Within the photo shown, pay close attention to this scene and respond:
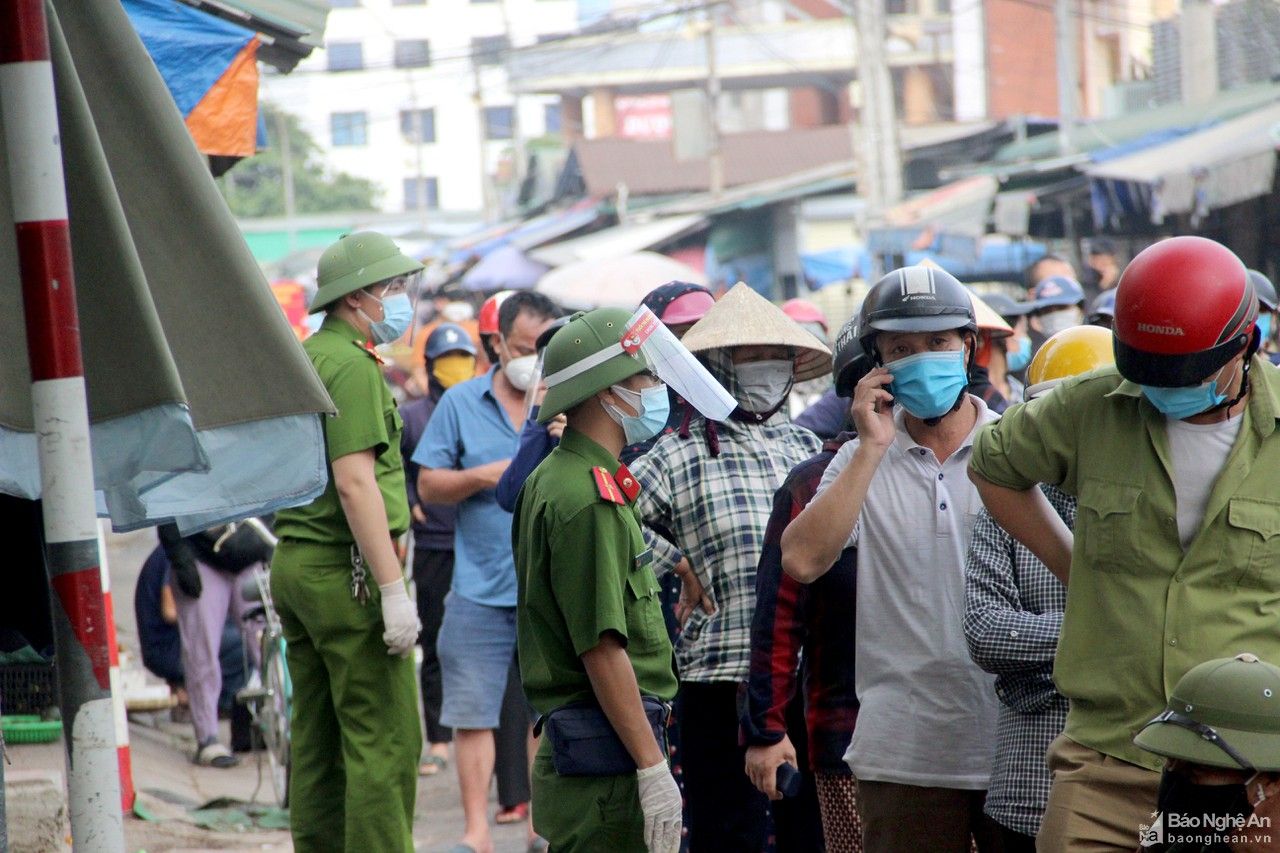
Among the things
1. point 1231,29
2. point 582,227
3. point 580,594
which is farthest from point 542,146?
point 580,594

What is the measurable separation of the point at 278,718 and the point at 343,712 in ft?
7.94

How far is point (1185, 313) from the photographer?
2.98 meters

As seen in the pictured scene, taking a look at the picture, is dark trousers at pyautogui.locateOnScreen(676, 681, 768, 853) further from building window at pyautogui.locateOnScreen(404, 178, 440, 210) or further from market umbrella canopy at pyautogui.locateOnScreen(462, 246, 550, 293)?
building window at pyautogui.locateOnScreen(404, 178, 440, 210)

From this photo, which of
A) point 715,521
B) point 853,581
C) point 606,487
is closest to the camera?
point 606,487

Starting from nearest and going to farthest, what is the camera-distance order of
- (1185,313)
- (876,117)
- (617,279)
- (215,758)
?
(1185,313)
(215,758)
(617,279)
(876,117)

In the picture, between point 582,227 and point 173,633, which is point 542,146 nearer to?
point 582,227

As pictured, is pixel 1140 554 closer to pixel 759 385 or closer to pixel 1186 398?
pixel 1186 398

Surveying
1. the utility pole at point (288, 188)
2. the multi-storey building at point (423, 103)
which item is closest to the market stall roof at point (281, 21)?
the utility pole at point (288, 188)

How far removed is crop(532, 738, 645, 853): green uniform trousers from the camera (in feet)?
12.6

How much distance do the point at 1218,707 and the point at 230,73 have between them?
185 inches

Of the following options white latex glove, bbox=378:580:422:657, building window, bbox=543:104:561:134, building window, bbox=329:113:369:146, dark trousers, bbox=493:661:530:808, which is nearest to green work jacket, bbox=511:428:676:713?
white latex glove, bbox=378:580:422:657

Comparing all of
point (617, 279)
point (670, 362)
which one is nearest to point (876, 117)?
point (617, 279)

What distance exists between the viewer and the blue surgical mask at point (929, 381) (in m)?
3.92

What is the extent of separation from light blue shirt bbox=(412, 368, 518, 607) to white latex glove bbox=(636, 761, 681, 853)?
9.70 feet
